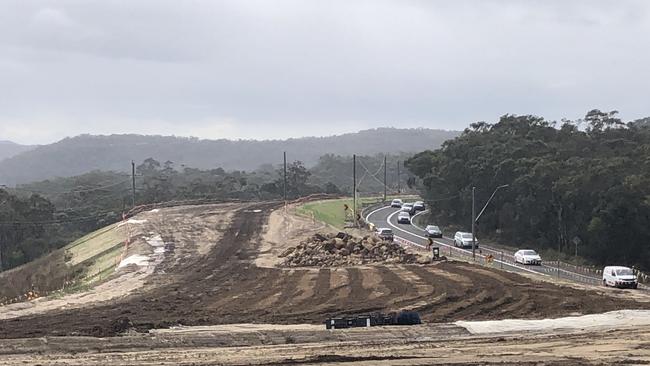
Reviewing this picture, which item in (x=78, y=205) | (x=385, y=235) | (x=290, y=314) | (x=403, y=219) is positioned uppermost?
(x=290, y=314)

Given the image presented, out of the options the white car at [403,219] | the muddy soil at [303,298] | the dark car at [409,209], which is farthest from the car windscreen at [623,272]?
the dark car at [409,209]

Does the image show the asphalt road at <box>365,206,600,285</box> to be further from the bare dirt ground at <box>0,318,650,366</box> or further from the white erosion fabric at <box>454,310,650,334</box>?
the bare dirt ground at <box>0,318,650,366</box>

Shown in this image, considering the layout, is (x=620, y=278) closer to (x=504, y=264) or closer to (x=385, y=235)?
(x=504, y=264)

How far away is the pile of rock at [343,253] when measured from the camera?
60.9 m

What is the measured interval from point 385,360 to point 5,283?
51558 mm

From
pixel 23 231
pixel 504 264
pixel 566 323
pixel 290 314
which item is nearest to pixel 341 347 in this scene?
pixel 566 323

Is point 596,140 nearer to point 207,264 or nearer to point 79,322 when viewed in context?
point 207,264

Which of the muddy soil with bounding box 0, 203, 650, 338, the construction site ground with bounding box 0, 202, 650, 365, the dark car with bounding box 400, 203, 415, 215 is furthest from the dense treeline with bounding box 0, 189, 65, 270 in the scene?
the dark car with bounding box 400, 203, 415, 215

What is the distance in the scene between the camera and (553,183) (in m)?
80.6

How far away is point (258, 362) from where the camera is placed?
21594 millimetres

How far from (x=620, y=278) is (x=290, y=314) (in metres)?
22.6

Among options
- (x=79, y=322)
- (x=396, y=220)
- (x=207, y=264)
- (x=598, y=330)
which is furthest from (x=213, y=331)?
(x=396, y=220)

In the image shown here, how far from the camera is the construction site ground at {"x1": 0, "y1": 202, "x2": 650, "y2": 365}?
23.3 m

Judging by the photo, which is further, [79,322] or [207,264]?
[207,264]
